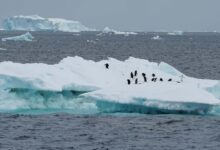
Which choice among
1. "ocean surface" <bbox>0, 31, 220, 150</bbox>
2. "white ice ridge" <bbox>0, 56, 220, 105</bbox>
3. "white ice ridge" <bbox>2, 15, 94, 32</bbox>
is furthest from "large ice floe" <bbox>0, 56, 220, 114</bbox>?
"white ice ridge" <bbox>2, 15, 94, 32</bbox>

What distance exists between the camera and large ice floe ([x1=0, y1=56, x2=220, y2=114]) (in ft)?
68.7

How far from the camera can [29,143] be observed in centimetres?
1697

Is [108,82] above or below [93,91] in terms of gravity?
above

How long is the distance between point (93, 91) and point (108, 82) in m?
2.41

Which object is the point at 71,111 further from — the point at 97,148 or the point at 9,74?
the point at 97,148

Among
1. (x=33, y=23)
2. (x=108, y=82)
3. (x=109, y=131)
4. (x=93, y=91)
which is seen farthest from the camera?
(x=33, y=23)

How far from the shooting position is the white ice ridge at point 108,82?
20.9 metres

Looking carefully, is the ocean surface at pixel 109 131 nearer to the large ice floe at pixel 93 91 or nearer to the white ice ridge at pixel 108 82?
the large ice floe at pixel 93 91

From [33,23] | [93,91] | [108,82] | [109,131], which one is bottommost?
[109,131]

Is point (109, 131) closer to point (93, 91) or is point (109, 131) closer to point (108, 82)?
point (93, 91)

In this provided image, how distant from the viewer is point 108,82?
24.6 metres

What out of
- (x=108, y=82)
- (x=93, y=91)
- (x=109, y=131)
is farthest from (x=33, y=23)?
(x=109, y=131)

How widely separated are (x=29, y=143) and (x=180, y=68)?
28.1m

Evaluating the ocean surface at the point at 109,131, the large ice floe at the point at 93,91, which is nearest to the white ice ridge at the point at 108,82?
the large ice floe at the point at 93,91
